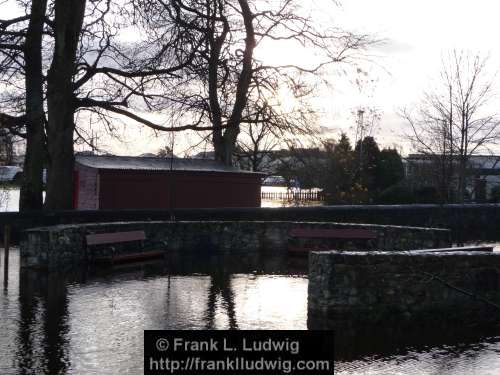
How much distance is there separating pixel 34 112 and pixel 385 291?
1753 centimetres

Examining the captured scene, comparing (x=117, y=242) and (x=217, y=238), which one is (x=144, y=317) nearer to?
(x=117, y=242)

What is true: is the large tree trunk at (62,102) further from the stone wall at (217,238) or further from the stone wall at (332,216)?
the stone wall at (217,238)

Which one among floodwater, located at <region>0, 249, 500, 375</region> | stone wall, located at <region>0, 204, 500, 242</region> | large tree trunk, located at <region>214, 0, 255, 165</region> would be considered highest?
large tree trunk, located at <region>214, 0, 255, 165</region>

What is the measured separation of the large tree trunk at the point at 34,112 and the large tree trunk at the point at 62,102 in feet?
1.35

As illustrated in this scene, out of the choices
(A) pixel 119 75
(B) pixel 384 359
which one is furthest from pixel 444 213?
(B) pixel 384 359

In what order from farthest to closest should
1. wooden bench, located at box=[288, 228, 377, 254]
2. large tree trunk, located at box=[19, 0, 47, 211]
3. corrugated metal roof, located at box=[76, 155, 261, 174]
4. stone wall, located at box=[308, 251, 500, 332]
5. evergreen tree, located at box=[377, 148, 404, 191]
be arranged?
1. evergreen tree, located at box=[377, 148, 404, 191]
2. corrugated metal roof, located at box=[76, 155, 261, 174]
3. large tree trunk, located at box=[19, 0, 47, 211]
4. wooden bench, located at box=[288, 228, 377, 254]
5. stone wall, located at box=[308, 251, 500, 332]

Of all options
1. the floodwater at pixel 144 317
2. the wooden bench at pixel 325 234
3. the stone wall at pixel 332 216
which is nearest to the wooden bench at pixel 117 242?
the floodwater at pixel 144 317

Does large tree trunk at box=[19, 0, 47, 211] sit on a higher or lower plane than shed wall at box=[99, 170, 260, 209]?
higher

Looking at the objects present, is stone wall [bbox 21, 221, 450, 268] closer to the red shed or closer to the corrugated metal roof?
the red shed

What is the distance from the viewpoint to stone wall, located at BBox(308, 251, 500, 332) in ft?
43.1

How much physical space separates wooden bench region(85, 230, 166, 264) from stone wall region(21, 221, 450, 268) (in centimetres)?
38

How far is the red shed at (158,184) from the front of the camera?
2914cm

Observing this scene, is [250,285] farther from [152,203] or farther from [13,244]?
[152,203]

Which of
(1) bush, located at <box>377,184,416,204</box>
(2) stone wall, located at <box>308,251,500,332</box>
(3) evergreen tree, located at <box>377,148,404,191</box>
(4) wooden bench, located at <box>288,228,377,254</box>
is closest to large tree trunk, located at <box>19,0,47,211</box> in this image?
(4) wooden bench, located at <box>288,228,377,254</box>
